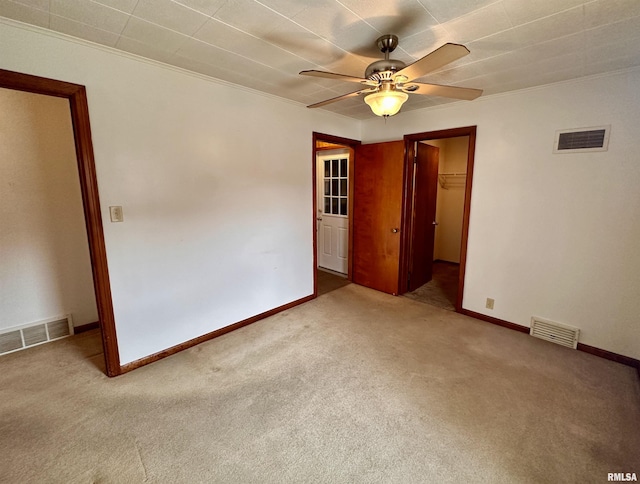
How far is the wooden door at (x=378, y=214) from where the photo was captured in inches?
147

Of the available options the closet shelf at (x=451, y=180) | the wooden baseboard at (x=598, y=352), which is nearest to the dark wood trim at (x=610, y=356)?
the wooden baseboard at (x=598, y=352)

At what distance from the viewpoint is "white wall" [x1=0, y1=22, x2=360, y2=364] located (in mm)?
2029

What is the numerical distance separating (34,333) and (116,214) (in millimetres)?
1656

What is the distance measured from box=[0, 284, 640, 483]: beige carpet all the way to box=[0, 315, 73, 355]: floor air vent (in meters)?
0.13

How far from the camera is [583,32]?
174cm

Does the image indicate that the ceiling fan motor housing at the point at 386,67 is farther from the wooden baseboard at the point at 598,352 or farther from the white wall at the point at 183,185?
the wooden baseboard at the point at 598,352

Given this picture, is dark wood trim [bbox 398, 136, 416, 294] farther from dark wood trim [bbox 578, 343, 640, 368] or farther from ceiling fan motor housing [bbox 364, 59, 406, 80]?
ceiling fan motor housing [bbox 364, 59, 406, 80]

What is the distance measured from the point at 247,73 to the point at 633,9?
8.14ft

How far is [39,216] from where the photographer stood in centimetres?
267

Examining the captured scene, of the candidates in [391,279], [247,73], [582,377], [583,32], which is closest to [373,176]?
[391,279]

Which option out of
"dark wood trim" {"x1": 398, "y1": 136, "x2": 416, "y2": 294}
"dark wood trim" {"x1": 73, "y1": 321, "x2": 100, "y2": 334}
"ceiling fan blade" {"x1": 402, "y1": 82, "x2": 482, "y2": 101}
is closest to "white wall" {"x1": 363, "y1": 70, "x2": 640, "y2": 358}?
"dark wood trim" {"x1": 398, "y1": 136, "x2": 416, "y2": 294}

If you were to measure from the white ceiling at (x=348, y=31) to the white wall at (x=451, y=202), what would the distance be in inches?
113

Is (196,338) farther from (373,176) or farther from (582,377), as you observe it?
(582,377)

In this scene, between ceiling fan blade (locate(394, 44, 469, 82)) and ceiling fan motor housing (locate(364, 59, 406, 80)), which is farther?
ceiling fan motor housing (locate(364, 59, 406, 80))
